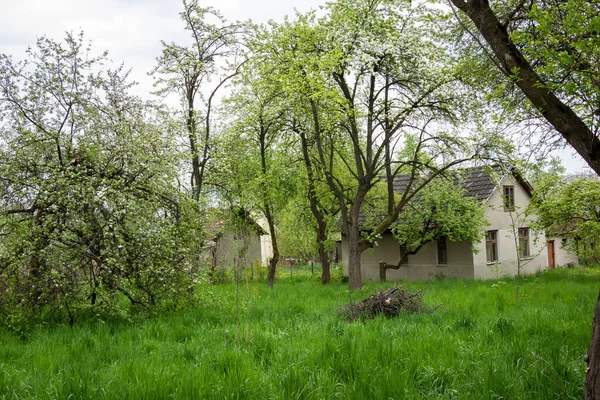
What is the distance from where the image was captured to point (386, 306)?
11.2 metres

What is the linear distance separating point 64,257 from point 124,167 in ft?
7.69

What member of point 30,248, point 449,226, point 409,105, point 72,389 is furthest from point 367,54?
point 72,389

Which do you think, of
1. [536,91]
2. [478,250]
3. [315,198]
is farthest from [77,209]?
[478,250]

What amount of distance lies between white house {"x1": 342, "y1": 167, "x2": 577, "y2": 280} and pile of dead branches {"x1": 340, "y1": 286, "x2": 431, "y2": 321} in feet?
48.8

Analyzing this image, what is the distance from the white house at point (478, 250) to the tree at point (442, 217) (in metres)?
1.73

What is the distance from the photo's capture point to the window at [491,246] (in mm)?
28781

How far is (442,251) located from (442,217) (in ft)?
16.2

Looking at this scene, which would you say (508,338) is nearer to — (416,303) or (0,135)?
(416,303)

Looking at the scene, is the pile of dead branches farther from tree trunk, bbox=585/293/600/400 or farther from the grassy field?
tree trunk, bbox=585/293/600/400

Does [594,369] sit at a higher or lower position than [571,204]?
lower

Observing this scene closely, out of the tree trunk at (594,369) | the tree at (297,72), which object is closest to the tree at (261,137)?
the tree at (297,72)

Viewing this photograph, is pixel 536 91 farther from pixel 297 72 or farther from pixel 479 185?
pixel 479 185

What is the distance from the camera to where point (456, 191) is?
24.8 metres

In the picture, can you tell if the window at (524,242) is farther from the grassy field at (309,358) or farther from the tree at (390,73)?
the grassy field at (309,358)
